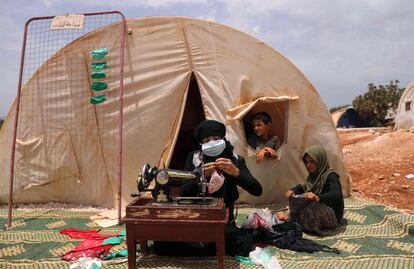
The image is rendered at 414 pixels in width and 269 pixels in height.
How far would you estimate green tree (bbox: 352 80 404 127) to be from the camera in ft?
91.3

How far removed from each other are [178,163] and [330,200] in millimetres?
3691

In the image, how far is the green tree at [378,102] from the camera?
27.8m

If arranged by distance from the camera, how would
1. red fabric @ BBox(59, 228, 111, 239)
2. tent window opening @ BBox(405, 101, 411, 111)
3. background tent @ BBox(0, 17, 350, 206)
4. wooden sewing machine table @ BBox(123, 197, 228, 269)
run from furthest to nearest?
tent window opening @ BBox(405, 101, 411, 111), background tent @ BBox(0, 17, 350, 206), red fabric @ BBox(59, 228, 111, 239), wooden sewing machine table @ BBox(123, 197, 228, 269)

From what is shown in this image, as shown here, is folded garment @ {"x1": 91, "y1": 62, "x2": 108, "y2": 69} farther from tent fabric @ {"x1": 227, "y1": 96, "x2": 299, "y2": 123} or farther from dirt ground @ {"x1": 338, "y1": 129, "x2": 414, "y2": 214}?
dirt ground @ {"x1": 338, "y1": 129, "x2": 414, "y2": 214}

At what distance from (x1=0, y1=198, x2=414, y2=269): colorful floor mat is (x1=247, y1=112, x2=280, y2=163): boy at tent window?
0.94 meters

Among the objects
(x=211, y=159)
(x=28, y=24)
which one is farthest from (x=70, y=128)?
(x=211, y=159)

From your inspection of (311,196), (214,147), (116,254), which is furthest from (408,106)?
(116,254)

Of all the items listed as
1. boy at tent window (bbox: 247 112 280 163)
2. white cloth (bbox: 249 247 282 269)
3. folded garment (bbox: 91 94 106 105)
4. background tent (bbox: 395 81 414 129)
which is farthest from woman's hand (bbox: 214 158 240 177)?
background tent (bbox: 395 81 414 129)

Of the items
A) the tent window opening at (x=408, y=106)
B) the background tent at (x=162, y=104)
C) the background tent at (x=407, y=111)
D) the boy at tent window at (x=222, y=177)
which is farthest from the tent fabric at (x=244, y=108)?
the tent window opening at (x=408, y=106)

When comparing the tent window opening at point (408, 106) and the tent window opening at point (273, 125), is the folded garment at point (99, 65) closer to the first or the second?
the tent window opening at point (273, 125)

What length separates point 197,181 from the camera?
3387mm

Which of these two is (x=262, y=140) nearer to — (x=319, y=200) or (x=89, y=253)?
(x=319, y=200)

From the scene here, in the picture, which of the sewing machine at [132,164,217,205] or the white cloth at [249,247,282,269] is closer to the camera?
the sewing machine at [132,164,217,205]

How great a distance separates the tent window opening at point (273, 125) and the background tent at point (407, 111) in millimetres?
15372
